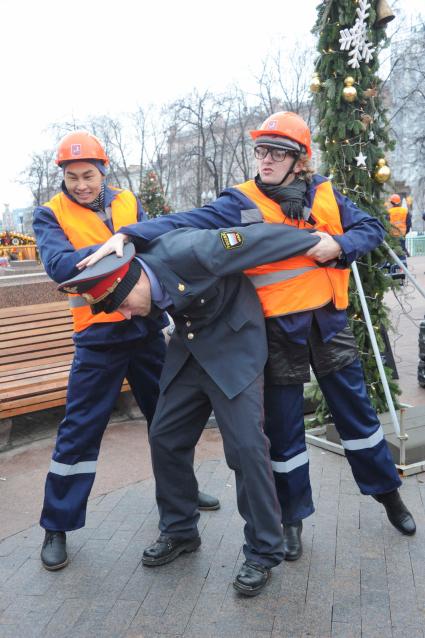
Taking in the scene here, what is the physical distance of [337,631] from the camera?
2580 mm

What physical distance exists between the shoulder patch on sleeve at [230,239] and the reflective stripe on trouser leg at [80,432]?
0.97m

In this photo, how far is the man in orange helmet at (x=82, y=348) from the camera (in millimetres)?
3174

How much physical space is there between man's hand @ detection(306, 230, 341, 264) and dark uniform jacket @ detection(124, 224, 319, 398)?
44mm

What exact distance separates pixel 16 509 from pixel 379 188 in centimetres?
335

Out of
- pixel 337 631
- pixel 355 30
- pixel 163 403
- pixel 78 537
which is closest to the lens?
pixel 337 631

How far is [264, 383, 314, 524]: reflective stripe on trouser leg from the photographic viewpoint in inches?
119

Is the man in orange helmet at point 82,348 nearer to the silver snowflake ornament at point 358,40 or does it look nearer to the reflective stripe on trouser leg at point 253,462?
the reflective stripe on trouser leg at point 253,462

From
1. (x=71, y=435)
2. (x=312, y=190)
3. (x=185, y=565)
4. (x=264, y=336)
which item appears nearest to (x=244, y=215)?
(x=312, y=190)

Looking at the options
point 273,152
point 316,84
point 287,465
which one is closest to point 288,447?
point 287,465

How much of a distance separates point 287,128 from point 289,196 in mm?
327

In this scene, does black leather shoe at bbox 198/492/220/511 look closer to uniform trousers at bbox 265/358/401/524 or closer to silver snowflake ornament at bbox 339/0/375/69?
uniform trousers at bbox 265/358/401/524

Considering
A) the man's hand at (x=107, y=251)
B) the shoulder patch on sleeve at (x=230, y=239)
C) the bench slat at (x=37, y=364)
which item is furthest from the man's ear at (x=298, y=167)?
the bench slat at (x=37, y=364)

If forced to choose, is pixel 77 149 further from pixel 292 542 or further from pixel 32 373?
pixel 32 373

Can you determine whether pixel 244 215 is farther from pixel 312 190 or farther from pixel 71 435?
pixel 71 435
